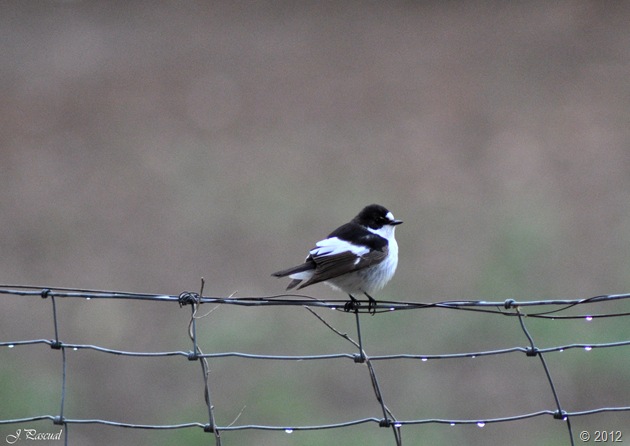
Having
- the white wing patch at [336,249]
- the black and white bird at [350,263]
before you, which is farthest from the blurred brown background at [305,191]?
the white wing patch at [336,249]

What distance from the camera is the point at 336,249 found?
536 cm

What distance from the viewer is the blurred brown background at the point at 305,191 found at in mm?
7539

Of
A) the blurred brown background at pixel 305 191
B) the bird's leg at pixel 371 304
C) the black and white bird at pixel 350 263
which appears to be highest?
the blurred brown background at pixel 305 191

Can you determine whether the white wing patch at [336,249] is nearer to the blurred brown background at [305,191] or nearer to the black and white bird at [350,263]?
the black and white bird at [350,263]

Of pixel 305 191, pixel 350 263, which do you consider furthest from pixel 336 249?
pixel 305 191

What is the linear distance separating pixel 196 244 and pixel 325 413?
360 centimetres

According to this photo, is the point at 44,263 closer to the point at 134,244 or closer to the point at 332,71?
the point at 134,244

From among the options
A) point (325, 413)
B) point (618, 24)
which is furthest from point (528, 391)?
point (618, 24)

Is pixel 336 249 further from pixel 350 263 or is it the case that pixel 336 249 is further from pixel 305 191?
pixel 305 191

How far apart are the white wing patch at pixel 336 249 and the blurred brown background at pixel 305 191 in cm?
193

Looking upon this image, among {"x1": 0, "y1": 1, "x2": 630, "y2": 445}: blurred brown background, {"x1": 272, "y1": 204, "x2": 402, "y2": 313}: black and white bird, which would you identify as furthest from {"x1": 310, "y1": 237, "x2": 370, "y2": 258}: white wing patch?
{"x1": 0, "y1": 1, "x2": 630, "y2": 445}: blurred brown background

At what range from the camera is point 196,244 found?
A: 1030 centimetres

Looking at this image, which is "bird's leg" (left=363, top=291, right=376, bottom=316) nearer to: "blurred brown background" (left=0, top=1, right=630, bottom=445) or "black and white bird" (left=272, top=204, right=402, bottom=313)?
"black and white bird" (left=272, top=204, right=402, bottom=313)

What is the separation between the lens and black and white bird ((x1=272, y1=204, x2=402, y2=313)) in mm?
5188
